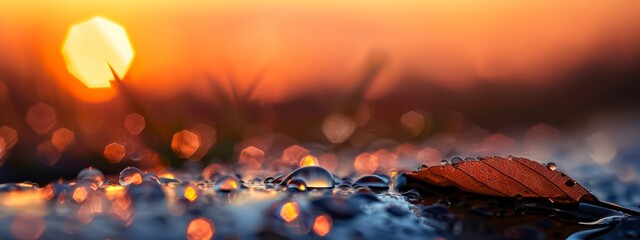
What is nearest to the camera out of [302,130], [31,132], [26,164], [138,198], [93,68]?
[138,198]

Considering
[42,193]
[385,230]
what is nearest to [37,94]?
[42,193]

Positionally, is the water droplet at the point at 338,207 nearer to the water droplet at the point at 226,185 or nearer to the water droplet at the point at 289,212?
the water droplet at the point at 289,212

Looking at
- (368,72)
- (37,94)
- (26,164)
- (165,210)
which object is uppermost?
(368,72)

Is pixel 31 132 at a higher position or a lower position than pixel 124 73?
lower

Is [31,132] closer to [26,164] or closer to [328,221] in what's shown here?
[26,164]

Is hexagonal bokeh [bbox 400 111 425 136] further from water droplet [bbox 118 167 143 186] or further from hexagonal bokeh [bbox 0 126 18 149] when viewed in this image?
water droplet [bbox 118 167 143 186]

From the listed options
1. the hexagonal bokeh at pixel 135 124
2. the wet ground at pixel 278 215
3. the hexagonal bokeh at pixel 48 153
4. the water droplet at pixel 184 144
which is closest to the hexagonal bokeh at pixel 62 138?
the hexagonal bokeh at pixel 48 153
